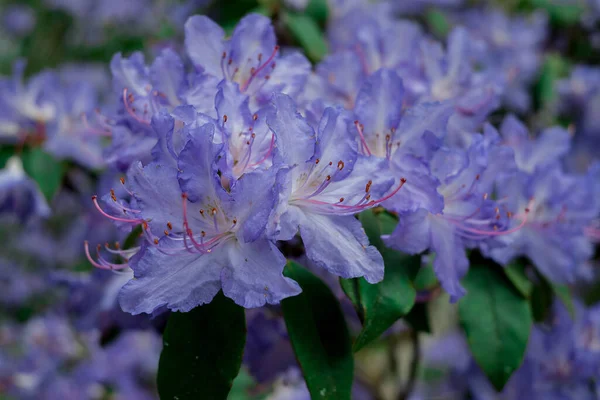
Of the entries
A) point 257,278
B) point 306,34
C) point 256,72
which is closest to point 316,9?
point 306,34

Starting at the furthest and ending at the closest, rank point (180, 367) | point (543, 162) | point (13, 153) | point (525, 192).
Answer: point (13, 153)
point (543, 162)
point (525, 192)
point (180, 367)

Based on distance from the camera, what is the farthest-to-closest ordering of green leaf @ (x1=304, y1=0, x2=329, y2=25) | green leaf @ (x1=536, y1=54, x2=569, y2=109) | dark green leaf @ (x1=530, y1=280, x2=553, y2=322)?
green leaf @ (x1=536, y1=54, x2=569, y2=109), green leaf @ (x1=304, y1=0, x2=329, y2=25), dark green leaf @ (x1=530, y1=280, x2=553, y2=322)

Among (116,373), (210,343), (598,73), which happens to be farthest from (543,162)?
(116,373)

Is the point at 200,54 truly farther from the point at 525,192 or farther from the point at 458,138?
the point at 525,192

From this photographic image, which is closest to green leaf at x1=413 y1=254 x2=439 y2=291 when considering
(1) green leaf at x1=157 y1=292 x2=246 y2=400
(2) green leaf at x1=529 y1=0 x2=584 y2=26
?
(1) green leaf at x1=157 y1=292 x2=246 y2=400

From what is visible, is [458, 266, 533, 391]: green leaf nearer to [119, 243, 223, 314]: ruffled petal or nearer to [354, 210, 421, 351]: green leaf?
[354, 210, 421, 351]: green leaf
